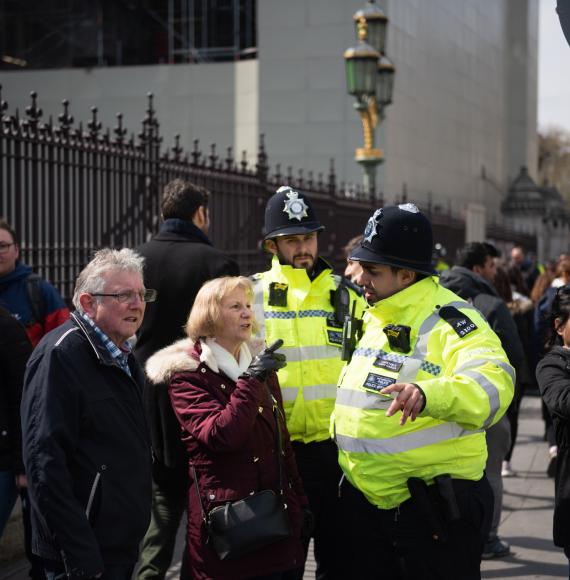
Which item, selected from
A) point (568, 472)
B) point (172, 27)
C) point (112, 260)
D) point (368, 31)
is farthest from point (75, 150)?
point (172, 27)

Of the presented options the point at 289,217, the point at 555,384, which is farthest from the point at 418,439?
the point at 289,217

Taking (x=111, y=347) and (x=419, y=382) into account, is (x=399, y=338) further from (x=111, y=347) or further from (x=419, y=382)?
(x=111, y=347)

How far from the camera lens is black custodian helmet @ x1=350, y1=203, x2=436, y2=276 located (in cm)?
402

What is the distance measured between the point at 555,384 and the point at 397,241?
1145 mm

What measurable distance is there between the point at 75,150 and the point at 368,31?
730cm

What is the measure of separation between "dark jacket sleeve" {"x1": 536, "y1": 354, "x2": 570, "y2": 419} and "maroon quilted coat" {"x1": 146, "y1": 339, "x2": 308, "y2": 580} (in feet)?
3.85

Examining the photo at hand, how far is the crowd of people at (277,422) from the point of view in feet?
12.3

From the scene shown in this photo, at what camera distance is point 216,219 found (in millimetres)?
11695

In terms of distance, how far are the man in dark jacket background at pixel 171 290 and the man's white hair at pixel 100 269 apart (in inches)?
48.7

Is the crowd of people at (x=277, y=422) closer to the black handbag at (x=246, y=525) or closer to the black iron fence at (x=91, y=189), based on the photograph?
the black handbag at (x=246, y=525)

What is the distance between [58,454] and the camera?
12.0ft

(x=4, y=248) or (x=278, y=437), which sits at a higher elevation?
(x=4, y=248)

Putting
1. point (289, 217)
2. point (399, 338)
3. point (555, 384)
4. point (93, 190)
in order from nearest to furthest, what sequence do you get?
point (399, 338), point (555, 384), point (289, 217), point (93, 190)

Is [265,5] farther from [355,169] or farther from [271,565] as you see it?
[271,565]
